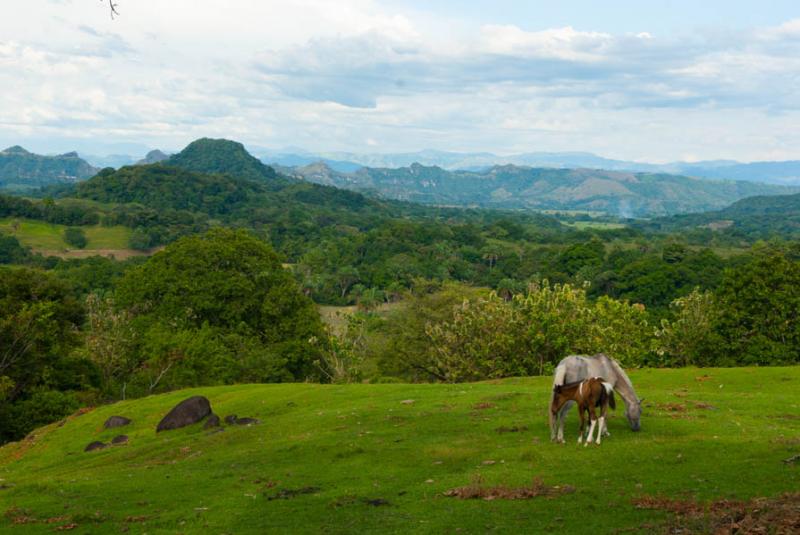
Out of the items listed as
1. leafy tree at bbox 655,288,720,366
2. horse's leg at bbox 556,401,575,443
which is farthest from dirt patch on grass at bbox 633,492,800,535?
leafy tree at bbox 655,288,720,366

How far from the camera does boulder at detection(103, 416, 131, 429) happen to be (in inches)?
1507

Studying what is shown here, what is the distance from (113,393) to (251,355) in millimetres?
12380

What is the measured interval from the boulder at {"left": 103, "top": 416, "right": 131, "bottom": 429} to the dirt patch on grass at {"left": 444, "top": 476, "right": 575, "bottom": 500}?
87.6 feet

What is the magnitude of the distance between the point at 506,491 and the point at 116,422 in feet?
93.6

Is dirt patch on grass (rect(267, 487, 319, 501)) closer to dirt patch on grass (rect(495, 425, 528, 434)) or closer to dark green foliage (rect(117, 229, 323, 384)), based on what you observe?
dirt patch on grass (rect(495, 425, 528, 434))

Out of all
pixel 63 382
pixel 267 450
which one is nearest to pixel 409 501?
pixel 267 450

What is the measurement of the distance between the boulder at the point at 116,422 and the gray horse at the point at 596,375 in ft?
86.5

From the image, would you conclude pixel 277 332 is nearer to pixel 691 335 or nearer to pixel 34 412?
pixel 34 412

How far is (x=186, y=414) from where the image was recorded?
115ft

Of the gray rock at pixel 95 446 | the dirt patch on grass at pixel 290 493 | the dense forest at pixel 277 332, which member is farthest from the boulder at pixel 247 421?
the dense forest at pixel 277 332

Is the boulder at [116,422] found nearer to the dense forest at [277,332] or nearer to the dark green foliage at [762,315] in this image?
the dense forest at [277,332]

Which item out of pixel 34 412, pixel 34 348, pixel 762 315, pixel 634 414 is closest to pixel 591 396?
pixel 634 414

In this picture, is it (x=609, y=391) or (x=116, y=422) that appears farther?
(x=116, y=422)

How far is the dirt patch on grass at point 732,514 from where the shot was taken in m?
12.7
